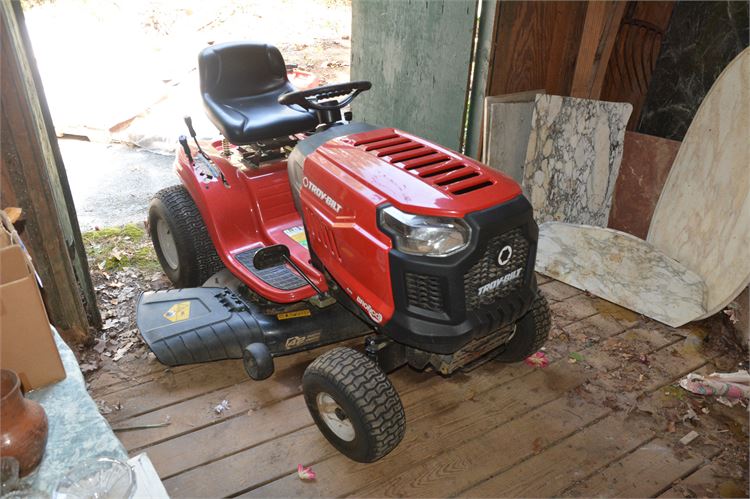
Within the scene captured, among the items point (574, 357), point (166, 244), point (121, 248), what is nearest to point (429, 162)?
point (574, 357)

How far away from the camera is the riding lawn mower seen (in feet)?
5.47

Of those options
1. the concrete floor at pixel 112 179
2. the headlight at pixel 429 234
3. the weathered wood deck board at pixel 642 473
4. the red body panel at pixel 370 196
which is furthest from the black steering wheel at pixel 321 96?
the concrete floor at pixel 112 179

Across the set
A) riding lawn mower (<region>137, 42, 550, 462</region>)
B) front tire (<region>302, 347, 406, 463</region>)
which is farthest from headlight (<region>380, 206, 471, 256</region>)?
front tire (<region>302, 347, 406, 463</region>)

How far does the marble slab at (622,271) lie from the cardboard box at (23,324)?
8.10 feet

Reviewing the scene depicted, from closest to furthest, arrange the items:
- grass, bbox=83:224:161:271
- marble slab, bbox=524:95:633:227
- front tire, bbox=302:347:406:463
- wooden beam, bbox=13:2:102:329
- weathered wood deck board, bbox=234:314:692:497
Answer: front tire, bbox=302:347:406:463 → weathered wood deck board, bbox=234:314:692:497 → wooden beam, bbox=13:2:102:329 → marble slab, bbox=524:95:633:227 → grass, bbox=83:224:161:271

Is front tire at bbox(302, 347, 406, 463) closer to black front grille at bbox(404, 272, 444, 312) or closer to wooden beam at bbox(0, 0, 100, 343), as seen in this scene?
black front grille at bbox(404, 272, 444, 312)

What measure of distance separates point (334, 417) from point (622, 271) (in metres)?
1.82

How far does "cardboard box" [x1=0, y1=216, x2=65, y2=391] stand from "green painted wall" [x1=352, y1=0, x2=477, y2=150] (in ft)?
8.28

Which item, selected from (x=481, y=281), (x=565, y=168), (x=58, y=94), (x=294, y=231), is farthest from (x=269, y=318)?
(x=58, y=94)

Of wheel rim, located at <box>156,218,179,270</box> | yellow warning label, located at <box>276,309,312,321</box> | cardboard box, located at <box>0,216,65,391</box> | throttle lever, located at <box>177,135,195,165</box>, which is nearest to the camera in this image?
cardboard box, located at <box>0,216,65,391</box>

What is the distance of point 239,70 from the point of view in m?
2.80

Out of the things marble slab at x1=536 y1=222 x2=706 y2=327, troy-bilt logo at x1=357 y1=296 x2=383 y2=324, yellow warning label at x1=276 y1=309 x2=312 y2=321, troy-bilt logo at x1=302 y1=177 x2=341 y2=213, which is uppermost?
troy-bilt logo at x1=302 y1=177 x2=341 y2=213

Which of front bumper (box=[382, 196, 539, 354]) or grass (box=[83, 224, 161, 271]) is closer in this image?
front bumper (box=[382, 196, 539, 354])

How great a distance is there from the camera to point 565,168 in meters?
3.23
